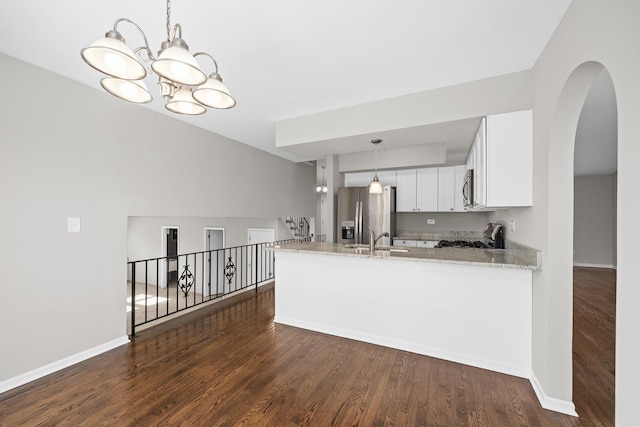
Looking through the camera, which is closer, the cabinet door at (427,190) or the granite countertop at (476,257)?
the granite countertop at (476,257)

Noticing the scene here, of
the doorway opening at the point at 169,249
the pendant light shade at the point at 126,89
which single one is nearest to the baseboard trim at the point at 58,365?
the doorway opening at the point at 169,249

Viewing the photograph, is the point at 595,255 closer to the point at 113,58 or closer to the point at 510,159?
the point at 510,159

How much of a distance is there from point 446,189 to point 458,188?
22 cm

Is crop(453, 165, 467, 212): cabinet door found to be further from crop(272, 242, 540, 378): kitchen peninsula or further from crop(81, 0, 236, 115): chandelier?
crop(81, 0, 236, 115): chandelier

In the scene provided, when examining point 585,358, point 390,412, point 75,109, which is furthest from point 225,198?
point 585,358

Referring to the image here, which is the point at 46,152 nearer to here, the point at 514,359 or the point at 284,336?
the point at 284,336

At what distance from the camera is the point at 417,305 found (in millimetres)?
2793

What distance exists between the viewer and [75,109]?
8.66 feet

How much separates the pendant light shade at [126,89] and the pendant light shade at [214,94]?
28cm

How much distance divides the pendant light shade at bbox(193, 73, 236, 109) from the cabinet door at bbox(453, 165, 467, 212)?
16.2 feet

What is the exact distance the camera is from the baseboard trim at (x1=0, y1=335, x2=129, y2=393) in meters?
2.20

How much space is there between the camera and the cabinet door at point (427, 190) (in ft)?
18.5

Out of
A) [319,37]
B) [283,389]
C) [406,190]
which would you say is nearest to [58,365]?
[283,389]

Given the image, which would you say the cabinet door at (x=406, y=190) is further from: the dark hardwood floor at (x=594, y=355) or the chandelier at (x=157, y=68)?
the chandelier at (x=157, y=68)
